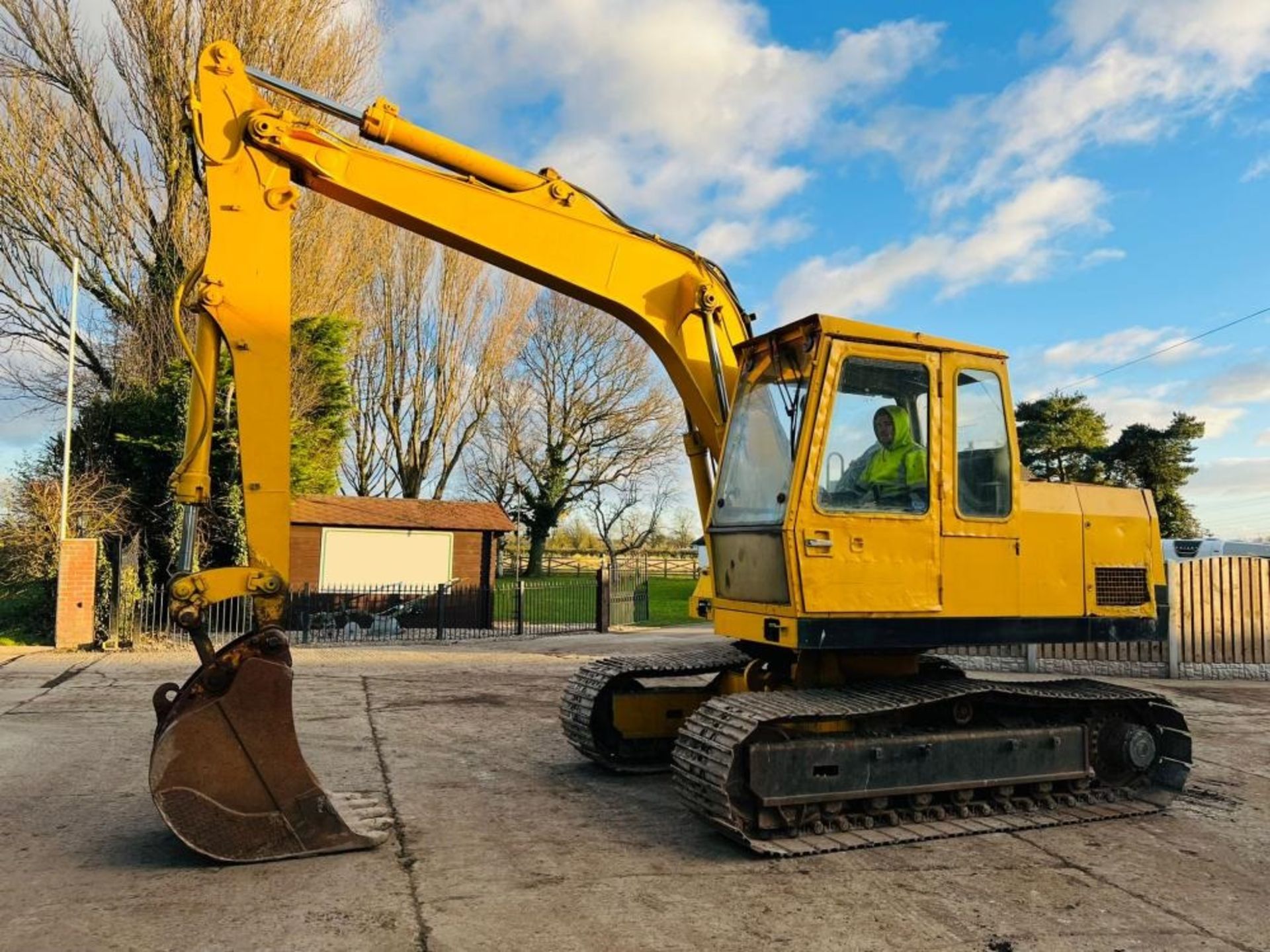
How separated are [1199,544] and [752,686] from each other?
1833cm

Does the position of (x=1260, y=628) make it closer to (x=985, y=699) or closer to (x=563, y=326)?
(x=985, y=699)

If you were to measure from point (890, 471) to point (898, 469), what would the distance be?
0.19ft

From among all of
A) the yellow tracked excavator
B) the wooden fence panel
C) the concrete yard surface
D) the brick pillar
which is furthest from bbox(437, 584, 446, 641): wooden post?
the yellow tracked excavator

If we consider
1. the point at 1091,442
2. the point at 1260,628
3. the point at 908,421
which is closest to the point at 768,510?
the point at 908,421

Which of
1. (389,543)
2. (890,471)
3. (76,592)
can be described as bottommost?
(76,592)

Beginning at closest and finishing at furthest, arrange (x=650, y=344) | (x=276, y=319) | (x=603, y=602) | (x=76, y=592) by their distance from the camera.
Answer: (x=276, y=319), (x=650, y=344), (x=76, y=592), (x=603, y=602)

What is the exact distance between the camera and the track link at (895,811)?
515cm

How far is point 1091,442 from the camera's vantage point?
81.9ft

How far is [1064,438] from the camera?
25.0 meters

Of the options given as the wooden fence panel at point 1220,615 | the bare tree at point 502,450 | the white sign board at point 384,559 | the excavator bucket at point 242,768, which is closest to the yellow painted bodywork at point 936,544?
the excavator bucket at point 242,768

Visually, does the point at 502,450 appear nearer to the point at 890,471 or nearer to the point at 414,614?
the point at 414,614

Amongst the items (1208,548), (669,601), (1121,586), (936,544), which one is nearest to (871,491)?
(936,544)

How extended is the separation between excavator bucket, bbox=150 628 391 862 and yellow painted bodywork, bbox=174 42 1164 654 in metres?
0.32

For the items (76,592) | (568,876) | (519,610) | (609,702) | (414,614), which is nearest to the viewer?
(568,876)
